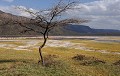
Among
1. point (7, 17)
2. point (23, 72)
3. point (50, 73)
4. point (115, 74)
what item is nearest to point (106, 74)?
point (115, 74)

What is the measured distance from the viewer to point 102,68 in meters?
33.7

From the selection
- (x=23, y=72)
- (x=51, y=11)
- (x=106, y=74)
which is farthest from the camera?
(x=51, y=11)

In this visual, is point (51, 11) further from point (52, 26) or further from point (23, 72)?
point (23, 72)

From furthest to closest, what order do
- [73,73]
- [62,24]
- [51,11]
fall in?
[62,24] < [51,11] < [73,73]

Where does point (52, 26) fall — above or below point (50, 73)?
above

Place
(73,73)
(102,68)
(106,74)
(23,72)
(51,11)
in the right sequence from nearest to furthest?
(23,72) < (73,73) < (106,74) < (102,68) < (51,11)

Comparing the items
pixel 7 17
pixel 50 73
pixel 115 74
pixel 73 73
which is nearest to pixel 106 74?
pixel 115 74

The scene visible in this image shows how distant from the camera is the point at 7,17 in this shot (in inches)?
1508

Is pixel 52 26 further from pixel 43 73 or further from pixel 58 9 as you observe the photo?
pixel 43 73

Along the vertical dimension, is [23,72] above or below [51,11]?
below

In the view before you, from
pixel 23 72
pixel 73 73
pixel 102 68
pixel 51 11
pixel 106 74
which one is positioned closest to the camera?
pixel 23 72

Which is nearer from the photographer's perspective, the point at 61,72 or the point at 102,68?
the point at 61,72

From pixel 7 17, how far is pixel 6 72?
12.5 meters

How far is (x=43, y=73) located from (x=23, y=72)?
6.10ft
